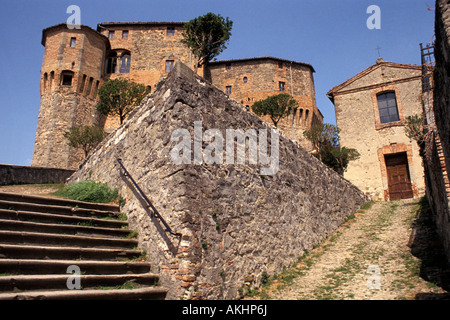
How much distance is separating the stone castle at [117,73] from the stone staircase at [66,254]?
77.8 ft

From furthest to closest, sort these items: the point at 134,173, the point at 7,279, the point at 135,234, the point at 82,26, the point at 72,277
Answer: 1. the point at 82,26
2. the point at 134,173
3. the point at 135,234
4. the point at 72,277
5. the point at 7,279

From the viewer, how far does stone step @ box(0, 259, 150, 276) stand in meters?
3.62

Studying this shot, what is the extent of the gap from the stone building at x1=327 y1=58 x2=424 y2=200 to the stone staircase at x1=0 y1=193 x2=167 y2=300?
16.7 metres

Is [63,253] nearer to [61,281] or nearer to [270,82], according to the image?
[61,281]

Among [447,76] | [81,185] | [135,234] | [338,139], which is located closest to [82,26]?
[338,139]

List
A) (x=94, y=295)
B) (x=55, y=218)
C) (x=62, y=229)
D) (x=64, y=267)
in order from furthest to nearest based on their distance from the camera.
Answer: (x=55, y=218) → (x=62, y=229) → (x=64, y=267) → (x=94, y=295)

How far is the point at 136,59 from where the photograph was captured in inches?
1337

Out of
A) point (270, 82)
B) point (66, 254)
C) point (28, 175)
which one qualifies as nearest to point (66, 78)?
point (28, 175)

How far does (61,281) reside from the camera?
12.1ft

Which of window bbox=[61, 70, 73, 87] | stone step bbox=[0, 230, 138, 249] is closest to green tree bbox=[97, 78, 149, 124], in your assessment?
window bbox=[61, 70, 73, 87]

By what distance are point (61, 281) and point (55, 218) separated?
1.75 metres

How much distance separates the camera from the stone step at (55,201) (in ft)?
17.8
